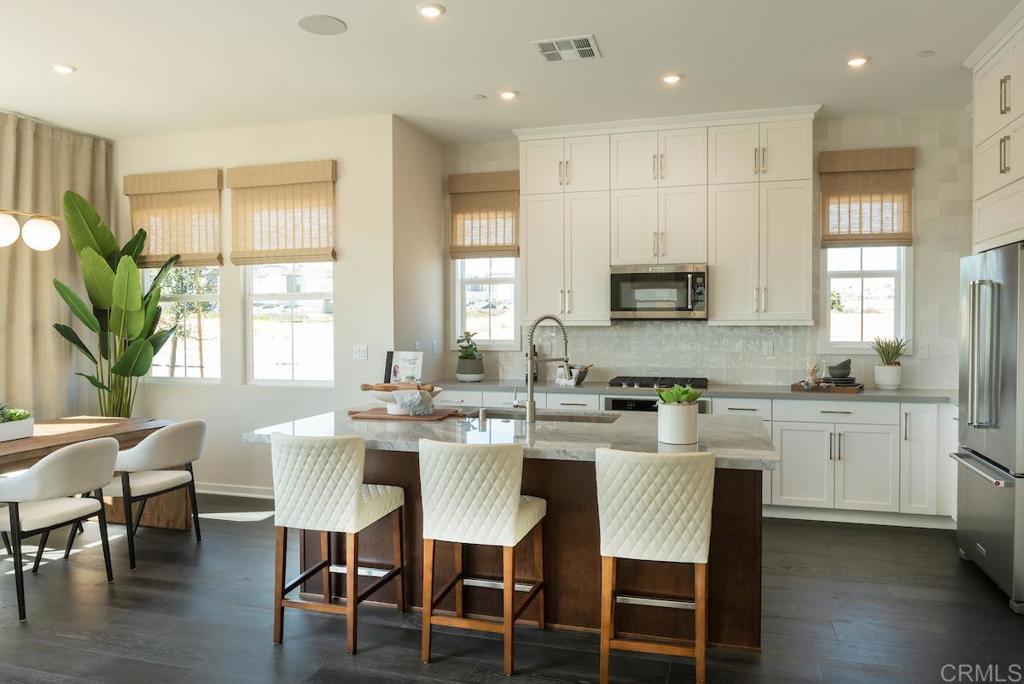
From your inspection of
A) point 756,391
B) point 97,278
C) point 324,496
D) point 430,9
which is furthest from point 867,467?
point 97,278

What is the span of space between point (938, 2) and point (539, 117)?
2.61 meters

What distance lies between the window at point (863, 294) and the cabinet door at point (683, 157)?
117 centimetres

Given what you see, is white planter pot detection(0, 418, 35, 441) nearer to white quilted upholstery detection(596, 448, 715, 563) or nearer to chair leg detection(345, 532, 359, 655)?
chair leg detection(345, 532, 359, 655)

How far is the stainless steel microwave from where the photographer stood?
514 cm

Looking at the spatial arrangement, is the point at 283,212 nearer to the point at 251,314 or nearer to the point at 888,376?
the point at 251,314

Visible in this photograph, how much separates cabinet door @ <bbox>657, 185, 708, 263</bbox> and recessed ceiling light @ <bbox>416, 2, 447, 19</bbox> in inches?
93.7

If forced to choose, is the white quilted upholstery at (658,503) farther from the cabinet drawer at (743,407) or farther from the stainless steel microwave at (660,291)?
the stainless steel microwave at (660,291)

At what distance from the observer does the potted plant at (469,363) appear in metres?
5.59

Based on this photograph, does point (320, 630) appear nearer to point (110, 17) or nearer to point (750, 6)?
point (110, 17)

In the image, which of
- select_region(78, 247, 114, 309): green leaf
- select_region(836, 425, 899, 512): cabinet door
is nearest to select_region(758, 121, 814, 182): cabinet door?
select_region(836, 425, 899, 512): cabinet door

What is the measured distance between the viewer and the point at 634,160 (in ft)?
17.4

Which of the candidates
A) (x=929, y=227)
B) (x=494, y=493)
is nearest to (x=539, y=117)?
(x=929, y=227)

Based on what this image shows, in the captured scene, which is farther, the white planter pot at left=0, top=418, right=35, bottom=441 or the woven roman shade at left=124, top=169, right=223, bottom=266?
the woven roman shade at left=124, top=169, right=223, bottom=266

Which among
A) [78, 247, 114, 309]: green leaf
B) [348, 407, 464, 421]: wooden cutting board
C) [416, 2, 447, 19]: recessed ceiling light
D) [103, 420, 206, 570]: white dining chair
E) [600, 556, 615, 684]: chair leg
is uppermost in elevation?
[416, 2, 447, 19]: recessed ceiling light
